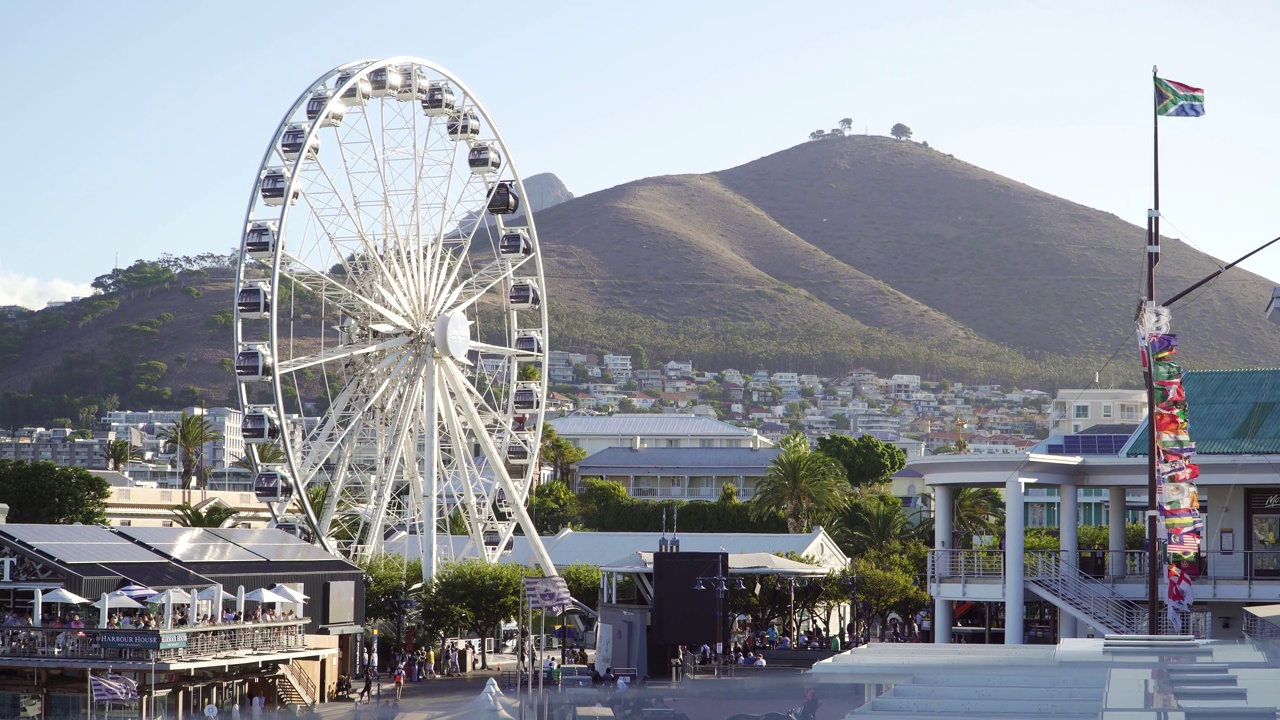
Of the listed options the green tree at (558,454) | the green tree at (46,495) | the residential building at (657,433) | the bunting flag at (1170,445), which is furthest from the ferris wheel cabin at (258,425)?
the residential building at (657,433)

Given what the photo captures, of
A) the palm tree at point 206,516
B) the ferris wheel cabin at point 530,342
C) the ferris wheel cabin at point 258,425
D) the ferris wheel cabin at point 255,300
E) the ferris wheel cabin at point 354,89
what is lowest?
the palm tree at point 206,516

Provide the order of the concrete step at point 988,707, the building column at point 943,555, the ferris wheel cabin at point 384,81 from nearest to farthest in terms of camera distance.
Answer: the concrete step at point 988,707, the building column at point 943,555, the ferris wheel cabin at point 384,81

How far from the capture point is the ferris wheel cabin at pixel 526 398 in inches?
2495

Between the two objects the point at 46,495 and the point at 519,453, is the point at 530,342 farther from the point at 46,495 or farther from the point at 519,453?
the point at 46,495

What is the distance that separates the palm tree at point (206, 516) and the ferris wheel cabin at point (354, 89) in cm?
2500

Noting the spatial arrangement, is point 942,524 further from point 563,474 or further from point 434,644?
point 563,474

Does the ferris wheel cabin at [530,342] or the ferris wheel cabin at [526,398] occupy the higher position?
the ferris wheel cabin at [530,342]

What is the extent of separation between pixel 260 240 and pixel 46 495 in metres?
31.7

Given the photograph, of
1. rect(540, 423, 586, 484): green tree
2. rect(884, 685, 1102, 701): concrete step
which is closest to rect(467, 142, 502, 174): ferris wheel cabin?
rect(884, 685, 1102, 701): concrete step

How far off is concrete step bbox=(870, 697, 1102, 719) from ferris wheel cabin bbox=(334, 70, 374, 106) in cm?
4143

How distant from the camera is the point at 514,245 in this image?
202ft

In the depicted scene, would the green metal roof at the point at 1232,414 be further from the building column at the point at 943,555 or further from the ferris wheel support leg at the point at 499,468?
the ferris wheel support leg at the point at 499,468

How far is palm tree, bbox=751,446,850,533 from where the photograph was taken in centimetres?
8838

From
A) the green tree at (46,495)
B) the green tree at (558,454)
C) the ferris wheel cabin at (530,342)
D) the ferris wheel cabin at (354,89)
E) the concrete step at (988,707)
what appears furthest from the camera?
the green tree at (558,454)
